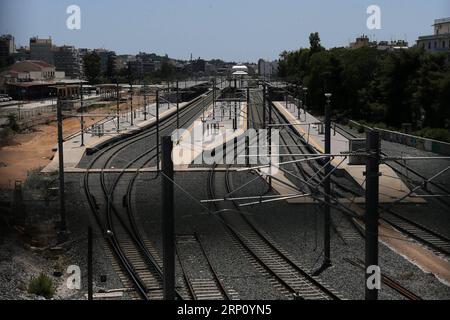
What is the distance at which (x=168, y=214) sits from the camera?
11.4ft

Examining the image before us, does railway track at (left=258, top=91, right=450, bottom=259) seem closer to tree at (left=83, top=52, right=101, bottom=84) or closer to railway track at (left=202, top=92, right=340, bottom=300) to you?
railway track at (left=202, top=92, right=340, bottom=300)

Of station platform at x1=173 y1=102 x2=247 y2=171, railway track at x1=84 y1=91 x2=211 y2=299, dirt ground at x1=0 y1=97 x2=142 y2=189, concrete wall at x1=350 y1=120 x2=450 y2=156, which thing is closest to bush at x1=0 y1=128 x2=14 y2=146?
dirt ground at x1=0 y1=97 x2=142 y2=189

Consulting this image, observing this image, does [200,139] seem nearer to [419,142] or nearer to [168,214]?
[419,142]

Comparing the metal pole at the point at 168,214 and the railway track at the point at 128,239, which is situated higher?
the metal pole at the point at 168,214

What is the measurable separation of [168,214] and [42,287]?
2.35m

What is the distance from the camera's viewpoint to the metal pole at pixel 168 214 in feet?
11.0

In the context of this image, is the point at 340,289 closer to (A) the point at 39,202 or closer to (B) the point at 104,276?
(B) the point at 104,276

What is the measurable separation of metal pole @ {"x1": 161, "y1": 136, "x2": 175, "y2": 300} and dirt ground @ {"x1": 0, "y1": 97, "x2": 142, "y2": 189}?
7404 mm

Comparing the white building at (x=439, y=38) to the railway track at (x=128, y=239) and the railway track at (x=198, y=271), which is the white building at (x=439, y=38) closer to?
the railway track at (x=128, y=239)

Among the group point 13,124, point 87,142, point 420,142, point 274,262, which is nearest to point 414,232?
point 274,262

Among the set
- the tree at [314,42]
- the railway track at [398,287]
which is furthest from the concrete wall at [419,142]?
the tree at [314,42]

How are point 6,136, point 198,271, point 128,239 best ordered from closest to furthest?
point 198,271
point 128,239
point 6,136

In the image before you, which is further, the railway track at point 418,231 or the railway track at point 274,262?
the railway track at point 418,231

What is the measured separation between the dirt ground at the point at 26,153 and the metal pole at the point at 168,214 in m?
7.40
